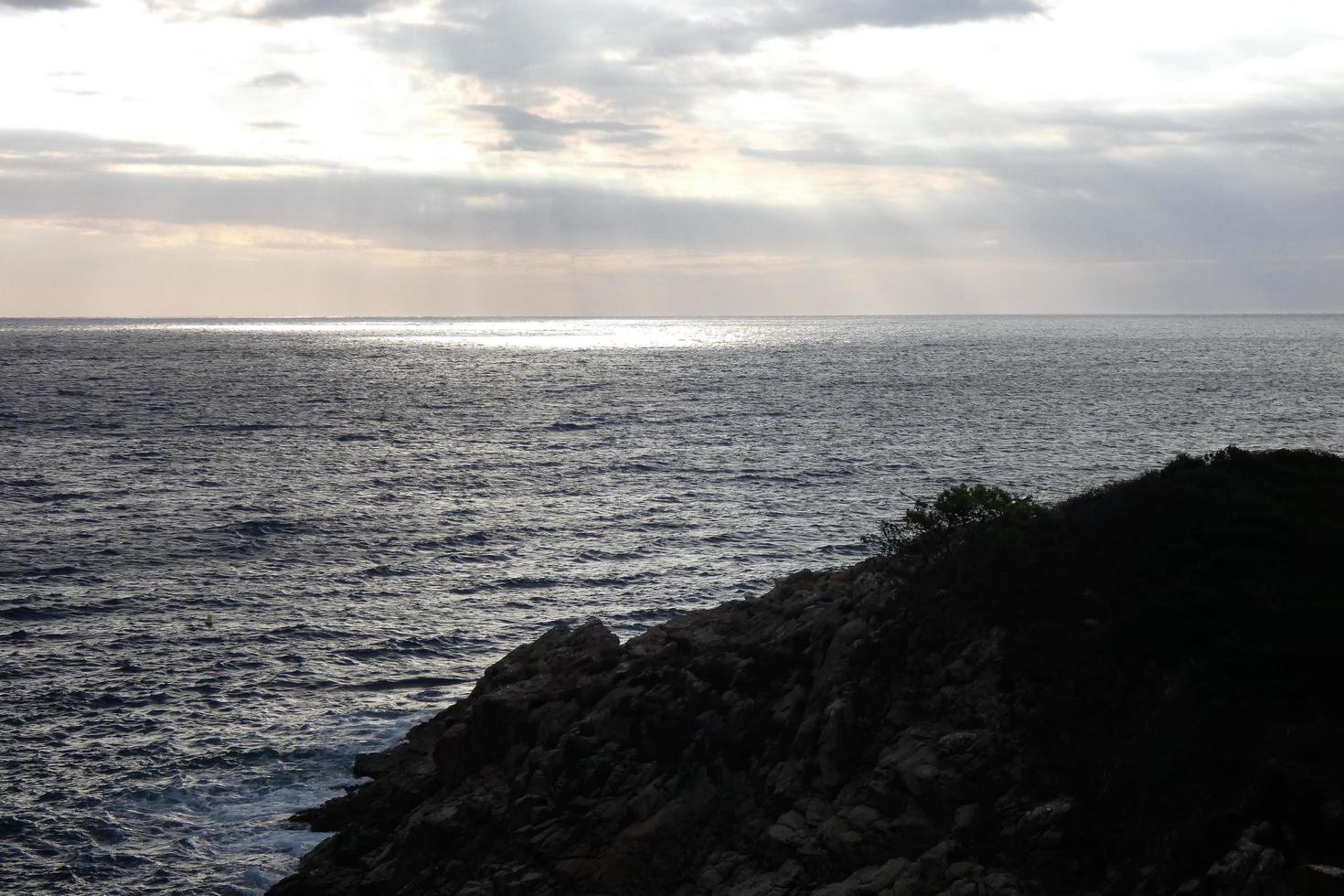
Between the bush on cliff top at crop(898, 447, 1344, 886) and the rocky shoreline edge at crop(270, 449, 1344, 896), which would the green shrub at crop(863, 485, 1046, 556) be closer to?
the bush on cliff top at crop(898, 447, 1344, 886)

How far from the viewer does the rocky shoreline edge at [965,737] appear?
15.6m

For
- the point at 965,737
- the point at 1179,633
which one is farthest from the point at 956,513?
the point at 965,737

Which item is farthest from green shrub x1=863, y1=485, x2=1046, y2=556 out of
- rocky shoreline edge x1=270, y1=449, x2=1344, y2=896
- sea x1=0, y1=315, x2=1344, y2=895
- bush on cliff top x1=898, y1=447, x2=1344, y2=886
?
sea x1=0, y1=315, x2=1344, y2=895

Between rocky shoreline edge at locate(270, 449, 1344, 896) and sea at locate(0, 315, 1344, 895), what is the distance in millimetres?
6560

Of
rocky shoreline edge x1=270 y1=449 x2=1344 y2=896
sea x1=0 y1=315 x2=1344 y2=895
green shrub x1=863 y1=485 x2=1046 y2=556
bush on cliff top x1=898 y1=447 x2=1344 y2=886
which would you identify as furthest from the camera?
sea x1=0 y1=315 x2=1344 y2=895

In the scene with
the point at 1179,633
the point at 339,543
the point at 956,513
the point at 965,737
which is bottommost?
the point at 339,543

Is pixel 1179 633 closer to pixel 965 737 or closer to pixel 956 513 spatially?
pixel 965 737

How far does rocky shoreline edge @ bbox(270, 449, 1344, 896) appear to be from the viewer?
1556 cm

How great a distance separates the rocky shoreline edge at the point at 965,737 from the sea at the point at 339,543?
6.56 metres

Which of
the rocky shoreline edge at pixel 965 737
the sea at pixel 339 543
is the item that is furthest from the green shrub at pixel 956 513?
the sea at pixel 339 543

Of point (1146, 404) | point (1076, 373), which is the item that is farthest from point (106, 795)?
point (1076, 373)

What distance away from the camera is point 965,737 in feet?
61.6

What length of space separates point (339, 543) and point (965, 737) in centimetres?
4403

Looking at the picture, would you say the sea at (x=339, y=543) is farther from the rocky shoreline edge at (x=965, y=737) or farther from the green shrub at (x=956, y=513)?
the green shrub at (x=956, y=513)
